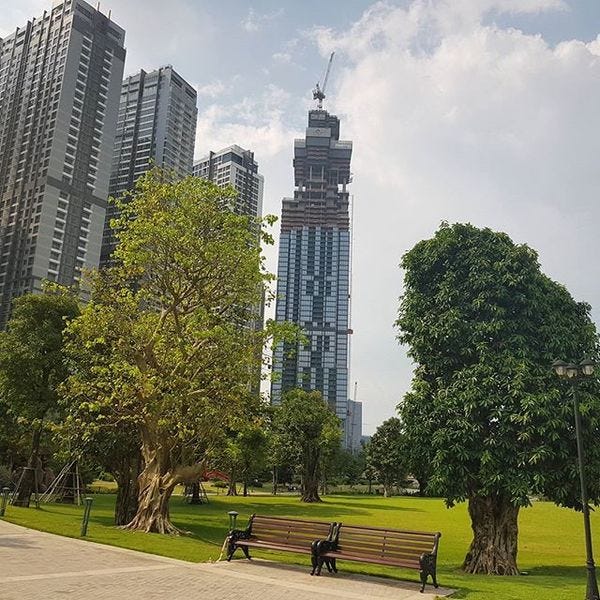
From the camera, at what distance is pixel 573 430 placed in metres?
17.4

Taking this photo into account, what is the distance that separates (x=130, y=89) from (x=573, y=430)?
441 ft

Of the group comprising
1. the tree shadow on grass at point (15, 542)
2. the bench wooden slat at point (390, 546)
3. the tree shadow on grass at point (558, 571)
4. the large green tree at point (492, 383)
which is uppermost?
the large green tree at point (492, 383)

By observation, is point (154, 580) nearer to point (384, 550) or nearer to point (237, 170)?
point (384, 550)

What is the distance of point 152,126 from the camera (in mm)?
127312

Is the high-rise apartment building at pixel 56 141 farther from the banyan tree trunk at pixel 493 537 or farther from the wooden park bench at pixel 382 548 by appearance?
the wooden park bench at pixel 382 548

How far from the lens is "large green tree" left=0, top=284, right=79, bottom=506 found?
2986 cm

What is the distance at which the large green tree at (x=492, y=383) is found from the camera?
1716cm

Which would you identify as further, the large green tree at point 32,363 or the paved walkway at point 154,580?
the large green tree at point 32,363

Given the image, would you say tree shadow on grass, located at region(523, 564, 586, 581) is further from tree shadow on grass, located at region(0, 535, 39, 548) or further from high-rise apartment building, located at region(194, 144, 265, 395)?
high-rise apartment building, located at region(194, 144, 265, 395)

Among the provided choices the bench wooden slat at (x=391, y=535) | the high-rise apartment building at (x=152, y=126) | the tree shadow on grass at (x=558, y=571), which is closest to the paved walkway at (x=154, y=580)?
the bench wooden slat at (x=391, y=535)

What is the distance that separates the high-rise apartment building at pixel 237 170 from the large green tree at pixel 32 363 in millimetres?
103116

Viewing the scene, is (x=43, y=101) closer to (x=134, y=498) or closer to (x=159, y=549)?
(x=134, y=498)

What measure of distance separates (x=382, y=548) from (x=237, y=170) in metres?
132

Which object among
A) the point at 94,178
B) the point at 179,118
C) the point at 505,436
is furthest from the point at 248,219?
the point at 179,118
